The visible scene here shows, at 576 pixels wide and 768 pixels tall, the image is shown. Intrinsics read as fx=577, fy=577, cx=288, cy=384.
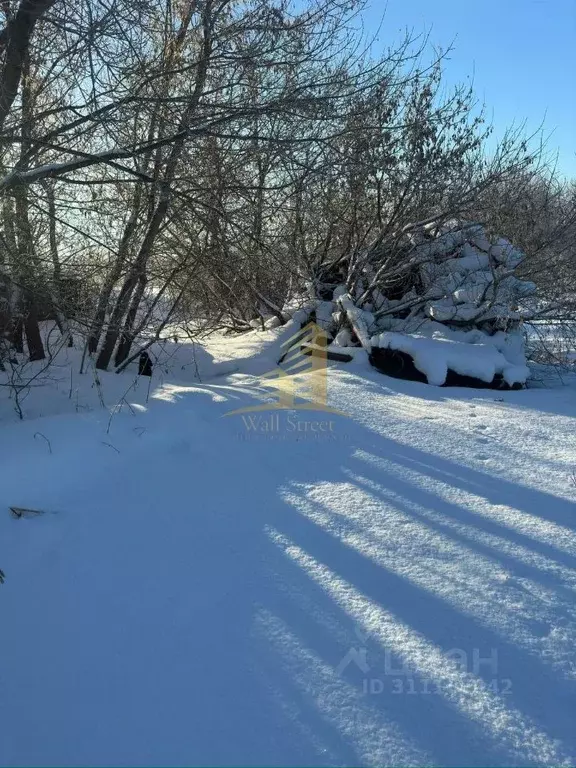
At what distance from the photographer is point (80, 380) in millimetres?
6195

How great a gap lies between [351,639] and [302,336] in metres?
6.09

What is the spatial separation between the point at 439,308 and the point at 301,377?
2.16 meters

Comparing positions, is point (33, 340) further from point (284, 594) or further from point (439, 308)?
point (284, 594)

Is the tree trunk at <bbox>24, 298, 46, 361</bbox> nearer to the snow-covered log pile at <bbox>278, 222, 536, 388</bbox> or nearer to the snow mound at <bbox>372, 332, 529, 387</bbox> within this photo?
the snow-covered log pile at <bbox>278, 222, 536, 388</bbox>

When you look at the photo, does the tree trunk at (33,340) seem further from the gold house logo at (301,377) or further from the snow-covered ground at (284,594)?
the snow-covered ground at (284,594)

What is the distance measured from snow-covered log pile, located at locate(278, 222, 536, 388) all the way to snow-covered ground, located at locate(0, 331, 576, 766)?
5.80 feet

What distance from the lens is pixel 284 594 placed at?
246 cm

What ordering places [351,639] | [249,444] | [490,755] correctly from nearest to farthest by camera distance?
[490,755], [351,639], [249,444]

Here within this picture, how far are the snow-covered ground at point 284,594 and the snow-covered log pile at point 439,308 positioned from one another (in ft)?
5.80

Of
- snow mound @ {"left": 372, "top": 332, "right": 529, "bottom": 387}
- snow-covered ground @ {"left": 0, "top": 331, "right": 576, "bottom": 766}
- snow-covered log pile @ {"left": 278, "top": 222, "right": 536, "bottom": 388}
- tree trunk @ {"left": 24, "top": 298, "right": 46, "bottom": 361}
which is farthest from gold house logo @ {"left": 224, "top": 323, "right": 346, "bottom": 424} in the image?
tree trunk @ {"left": 24, "top": 298, "right": 46, "bottom": 361}

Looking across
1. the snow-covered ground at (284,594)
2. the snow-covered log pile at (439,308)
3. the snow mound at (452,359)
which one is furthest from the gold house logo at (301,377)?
the snow mound at (452,359)

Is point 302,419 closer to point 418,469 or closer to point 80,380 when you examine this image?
point 418,469

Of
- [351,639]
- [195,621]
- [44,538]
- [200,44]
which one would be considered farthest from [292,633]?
[200,44]

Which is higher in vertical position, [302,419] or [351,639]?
[302,419]
